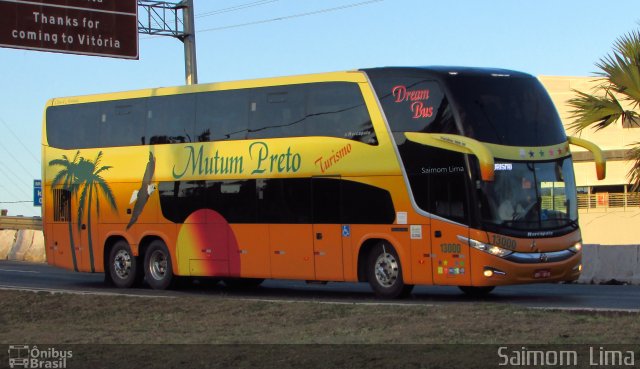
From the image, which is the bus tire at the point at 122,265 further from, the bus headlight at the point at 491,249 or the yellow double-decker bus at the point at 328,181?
the bus headlight at the point at 491,249

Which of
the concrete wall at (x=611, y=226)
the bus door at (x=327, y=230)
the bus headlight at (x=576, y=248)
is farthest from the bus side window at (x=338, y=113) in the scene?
the concrete wall at (x=611, y=226)

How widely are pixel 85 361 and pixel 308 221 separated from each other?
30.4 ft

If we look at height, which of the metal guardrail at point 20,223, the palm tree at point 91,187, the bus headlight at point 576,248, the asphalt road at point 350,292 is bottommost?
the asphalt road at point 350,292

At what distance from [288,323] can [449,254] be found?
4480 millimetres

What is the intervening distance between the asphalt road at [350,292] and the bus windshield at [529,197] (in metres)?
1.30

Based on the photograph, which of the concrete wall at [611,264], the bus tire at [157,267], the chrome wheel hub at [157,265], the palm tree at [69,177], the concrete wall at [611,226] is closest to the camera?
the bus tire at [157,267]

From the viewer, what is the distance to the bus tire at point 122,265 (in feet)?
77.4

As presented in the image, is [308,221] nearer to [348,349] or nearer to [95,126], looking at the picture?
[95,126]

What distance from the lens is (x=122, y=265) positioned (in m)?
23.9

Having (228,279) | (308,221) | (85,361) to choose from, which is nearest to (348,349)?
(85,361)

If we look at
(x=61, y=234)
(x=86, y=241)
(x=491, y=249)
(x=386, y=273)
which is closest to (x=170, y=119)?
(x=86, y=241)

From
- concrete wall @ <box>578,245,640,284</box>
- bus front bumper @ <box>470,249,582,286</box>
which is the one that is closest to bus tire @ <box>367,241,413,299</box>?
bus front bumper @ <box>470,249,582,286</box>

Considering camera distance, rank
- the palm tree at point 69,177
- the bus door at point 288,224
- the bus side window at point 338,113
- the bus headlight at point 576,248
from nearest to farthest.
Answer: the bus headlight at point 576,248, the bus side window at point 338,113, the bus door at point 288,224, the palm tree at point 69,177

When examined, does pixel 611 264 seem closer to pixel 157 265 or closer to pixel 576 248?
pixel 576 248
